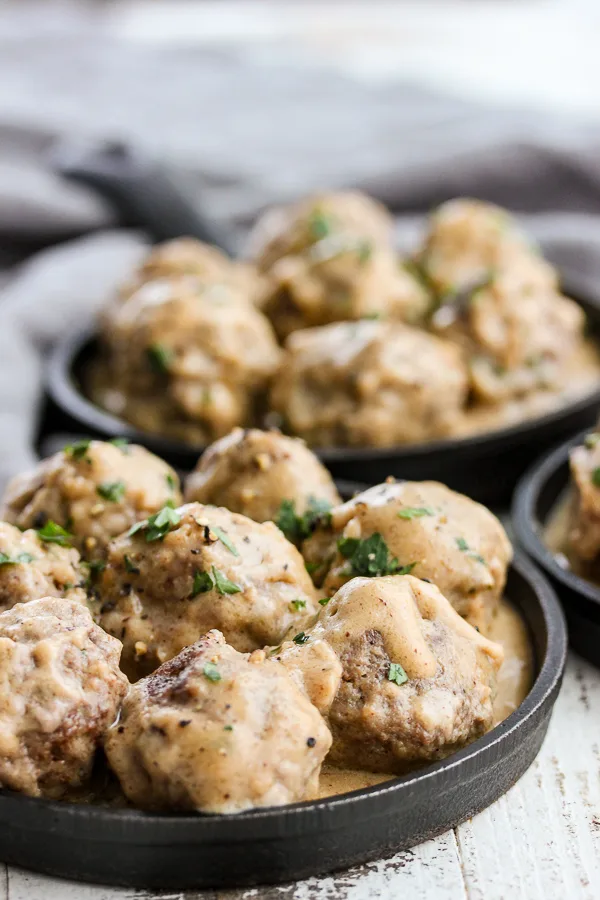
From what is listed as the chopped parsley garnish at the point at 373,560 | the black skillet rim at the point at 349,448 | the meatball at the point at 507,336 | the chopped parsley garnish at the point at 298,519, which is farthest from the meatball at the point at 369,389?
the chopped parsley garnish at the point at 373,560

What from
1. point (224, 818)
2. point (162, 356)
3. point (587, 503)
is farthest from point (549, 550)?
point (224, 818)

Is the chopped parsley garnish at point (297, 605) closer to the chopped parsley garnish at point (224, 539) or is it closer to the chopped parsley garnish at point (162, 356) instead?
the chopped parsley garnish at point (224, 539)

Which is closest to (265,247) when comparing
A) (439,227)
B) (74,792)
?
(439,227)

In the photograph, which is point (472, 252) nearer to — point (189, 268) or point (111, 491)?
point (189, 268)

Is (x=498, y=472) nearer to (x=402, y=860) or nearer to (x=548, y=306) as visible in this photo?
(x=548, y=306)

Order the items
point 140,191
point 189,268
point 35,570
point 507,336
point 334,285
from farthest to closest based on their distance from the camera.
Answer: point 140,191
point 189,268
point 334,285
point 507,336
point 35,570
